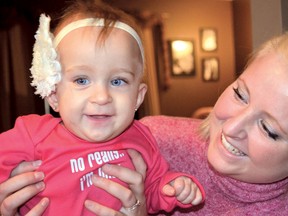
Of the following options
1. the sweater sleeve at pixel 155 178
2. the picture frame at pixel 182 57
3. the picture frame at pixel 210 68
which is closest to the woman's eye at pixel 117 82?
the sweater sleeve at pixel 155 178

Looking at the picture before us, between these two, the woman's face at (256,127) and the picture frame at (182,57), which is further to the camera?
the picture frame at (182,57)

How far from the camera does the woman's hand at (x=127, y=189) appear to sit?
118 centimetres

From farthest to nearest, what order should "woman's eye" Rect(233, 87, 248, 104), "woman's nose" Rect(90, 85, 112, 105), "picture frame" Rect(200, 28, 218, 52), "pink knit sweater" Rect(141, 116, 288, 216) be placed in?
"picture frame" Rect(200, 28, 218, 52)
"pink knit sweater" Rect(141, 116, 288, 216)
"woman's eye" Rect(233, 87, 248, 104)
"woman's nose" Rect(90, 85, 112, 105)

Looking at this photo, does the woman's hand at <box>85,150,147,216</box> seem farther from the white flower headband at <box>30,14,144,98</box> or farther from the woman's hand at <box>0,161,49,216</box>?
the white flower headband at <box>30,14,144,98</box>

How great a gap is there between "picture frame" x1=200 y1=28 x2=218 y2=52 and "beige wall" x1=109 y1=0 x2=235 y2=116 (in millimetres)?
49

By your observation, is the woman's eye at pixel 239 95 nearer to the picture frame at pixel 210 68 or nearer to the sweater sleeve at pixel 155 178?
the sweater sleeve at pixel 155 178

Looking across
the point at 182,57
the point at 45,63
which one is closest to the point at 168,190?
the point at 45,63

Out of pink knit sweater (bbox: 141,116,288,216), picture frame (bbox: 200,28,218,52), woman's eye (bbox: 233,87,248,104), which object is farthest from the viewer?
picture frame (bbox: 200,28,218,52)

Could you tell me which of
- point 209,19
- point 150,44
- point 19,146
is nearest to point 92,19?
point 19,146

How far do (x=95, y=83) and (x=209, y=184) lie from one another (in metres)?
0.58

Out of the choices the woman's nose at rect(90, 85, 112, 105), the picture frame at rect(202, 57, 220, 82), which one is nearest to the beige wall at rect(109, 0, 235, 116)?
the picture frame at rect(202, 57, 220, 82)

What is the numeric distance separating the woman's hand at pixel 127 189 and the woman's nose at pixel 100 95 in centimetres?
20

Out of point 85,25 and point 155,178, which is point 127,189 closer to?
point 155,178

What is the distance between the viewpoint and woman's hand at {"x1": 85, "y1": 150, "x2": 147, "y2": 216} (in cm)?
118
